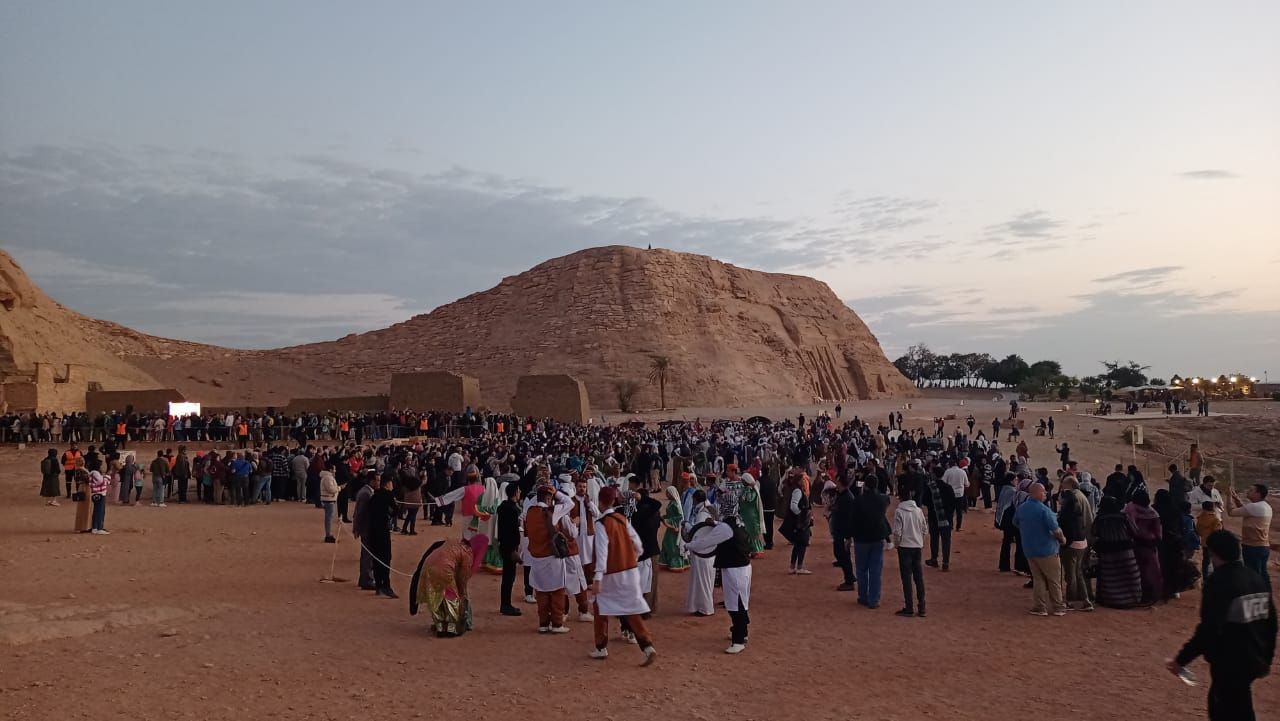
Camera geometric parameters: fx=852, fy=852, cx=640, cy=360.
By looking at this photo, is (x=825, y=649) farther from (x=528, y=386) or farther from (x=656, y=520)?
(x=528, y=386)

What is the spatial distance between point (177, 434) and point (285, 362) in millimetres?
56561

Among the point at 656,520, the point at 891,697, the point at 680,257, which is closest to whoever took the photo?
the point at 891,697

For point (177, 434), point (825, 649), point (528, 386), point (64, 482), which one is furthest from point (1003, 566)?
point (528, 386)

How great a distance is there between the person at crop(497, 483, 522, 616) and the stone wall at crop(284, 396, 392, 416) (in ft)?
113

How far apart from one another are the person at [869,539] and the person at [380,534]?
4.99 m

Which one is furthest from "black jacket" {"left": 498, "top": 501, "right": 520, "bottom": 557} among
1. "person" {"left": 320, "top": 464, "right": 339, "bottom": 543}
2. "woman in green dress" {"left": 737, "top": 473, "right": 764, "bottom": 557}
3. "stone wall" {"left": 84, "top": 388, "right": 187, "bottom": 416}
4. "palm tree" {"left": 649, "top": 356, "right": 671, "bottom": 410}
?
"palm tree" {"left": 649, "top": 356, "right": 671, "bottom": 410}

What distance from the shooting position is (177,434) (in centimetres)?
2700

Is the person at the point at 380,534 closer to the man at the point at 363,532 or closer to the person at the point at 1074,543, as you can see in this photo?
the man at the point at 363,532

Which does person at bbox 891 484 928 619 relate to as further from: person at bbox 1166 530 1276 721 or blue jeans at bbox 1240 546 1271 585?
person at bbox 1166 530 1276 721

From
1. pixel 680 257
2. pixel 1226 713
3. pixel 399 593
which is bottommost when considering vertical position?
pixel 399 593

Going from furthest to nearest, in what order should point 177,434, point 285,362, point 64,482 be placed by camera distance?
1. point 285,362
2. point 177,434
3. point 64,482

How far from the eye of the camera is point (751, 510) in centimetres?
1095

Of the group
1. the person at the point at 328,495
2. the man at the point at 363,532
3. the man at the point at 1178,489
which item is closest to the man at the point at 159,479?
the person at the point at 328,495

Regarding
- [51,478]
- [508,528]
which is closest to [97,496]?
[51,478]
